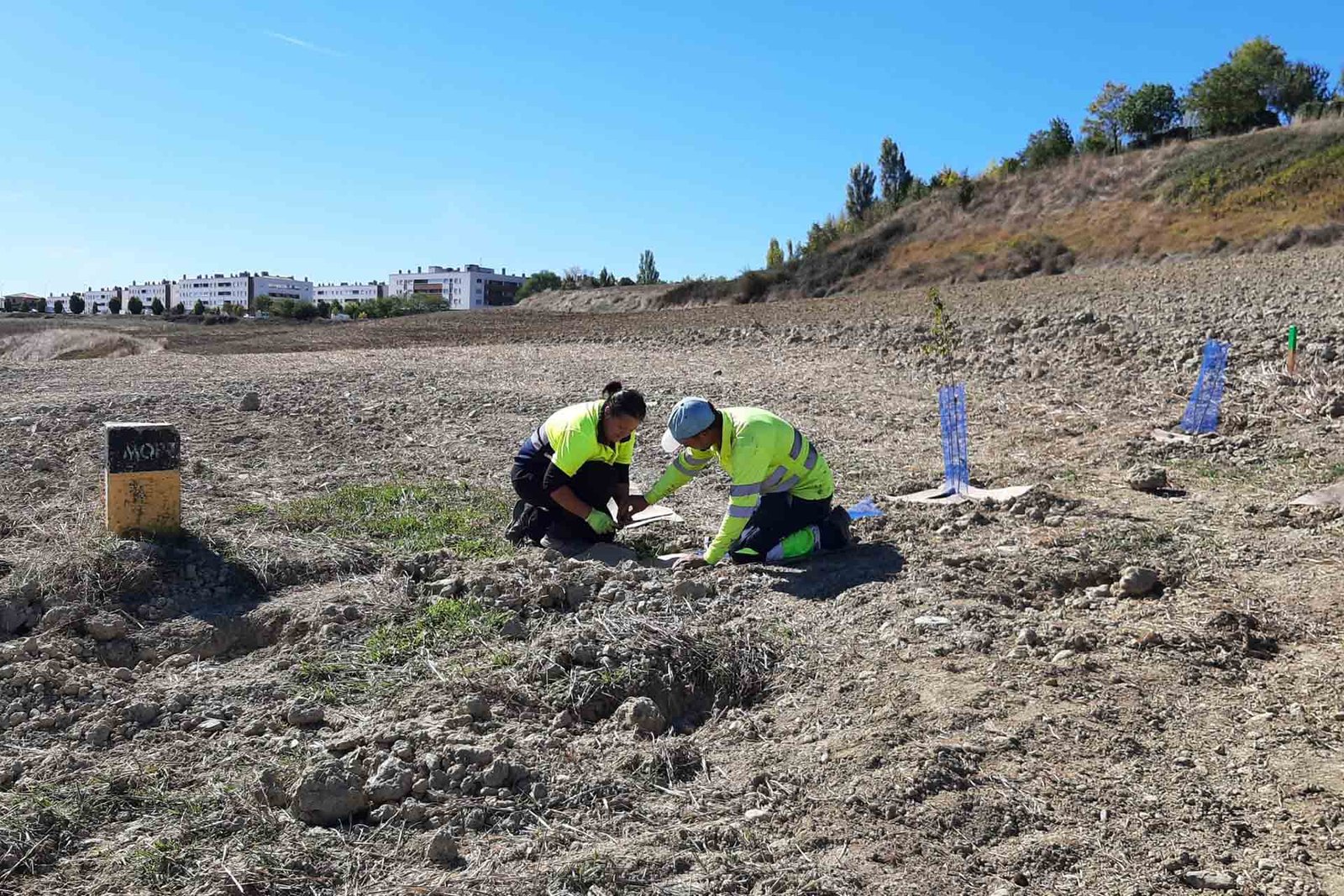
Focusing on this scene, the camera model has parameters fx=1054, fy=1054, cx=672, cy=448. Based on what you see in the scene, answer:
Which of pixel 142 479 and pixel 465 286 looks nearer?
pixel 142 479

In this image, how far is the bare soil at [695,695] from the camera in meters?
2.97

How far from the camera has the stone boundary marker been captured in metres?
5.32

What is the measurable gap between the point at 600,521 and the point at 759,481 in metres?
1.00

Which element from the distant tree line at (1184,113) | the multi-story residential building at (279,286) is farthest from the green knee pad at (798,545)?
the multi-story residential building at (279,286)

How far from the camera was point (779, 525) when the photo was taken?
5680 millimetres

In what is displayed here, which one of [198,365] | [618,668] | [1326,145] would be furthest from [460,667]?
[1326,145]

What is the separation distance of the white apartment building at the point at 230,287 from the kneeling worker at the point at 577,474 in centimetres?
14888

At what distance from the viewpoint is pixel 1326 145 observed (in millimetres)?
28625

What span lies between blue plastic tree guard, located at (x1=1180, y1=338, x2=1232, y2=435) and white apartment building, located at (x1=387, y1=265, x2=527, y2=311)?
341ft

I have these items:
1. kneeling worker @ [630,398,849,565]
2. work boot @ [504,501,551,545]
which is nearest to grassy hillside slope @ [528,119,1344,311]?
kneeling worker @ [630,398,849,565]

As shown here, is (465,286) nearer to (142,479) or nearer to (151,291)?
(151,291)

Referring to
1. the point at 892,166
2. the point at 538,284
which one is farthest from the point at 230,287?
the point at 892,166

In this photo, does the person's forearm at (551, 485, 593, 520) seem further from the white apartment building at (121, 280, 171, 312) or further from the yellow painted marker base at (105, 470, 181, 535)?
the white apartment building at (121, 280, 171, 312)

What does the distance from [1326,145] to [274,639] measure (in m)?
32.2
